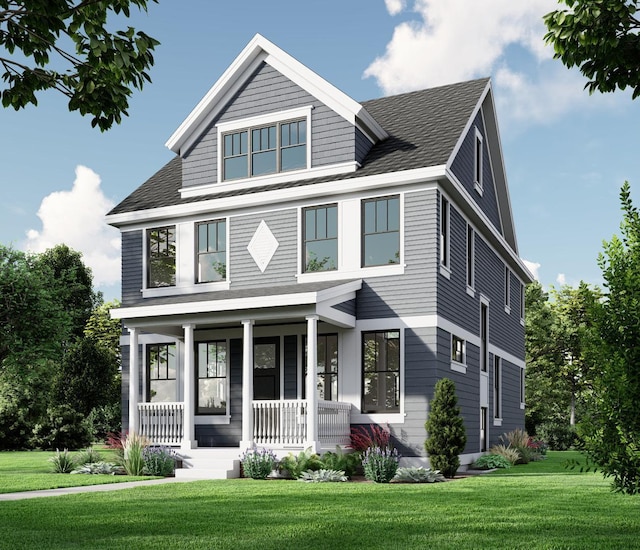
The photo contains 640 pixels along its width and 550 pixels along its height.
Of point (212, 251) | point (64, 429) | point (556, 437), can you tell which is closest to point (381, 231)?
point (212, 251)

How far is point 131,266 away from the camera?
2328 cm

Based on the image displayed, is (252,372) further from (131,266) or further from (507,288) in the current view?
(507,288)

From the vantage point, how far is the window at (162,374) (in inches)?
882

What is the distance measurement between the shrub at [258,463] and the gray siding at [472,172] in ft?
29.0

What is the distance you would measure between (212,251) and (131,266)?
282 centimetres

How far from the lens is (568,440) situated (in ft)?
125

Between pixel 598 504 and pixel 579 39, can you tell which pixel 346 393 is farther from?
pixel 579 39

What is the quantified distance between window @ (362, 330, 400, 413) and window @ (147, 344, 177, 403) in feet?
19.5

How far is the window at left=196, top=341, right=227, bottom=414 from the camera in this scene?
70.9 feet

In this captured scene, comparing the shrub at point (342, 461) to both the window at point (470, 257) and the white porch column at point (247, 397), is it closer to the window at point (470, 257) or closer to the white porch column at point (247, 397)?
the white porch column at point (247, 397)

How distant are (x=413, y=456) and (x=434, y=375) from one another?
1964 mm

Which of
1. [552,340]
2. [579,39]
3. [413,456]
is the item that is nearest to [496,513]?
[579,39]

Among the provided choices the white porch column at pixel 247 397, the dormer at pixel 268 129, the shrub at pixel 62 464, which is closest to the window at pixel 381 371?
the white porch column at pixel 247 397

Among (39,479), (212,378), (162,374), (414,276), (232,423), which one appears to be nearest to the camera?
(39,479)
